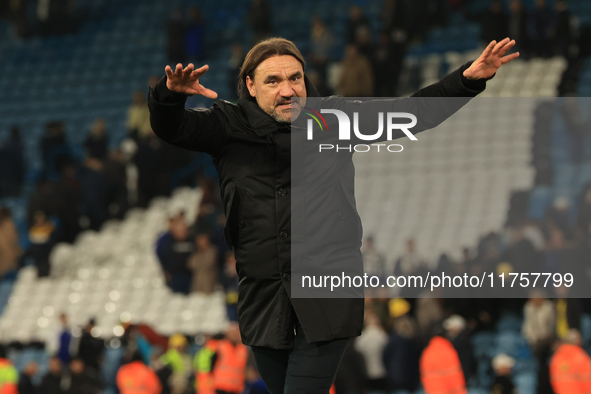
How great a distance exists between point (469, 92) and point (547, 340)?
6.08m

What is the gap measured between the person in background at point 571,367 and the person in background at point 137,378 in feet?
13.9

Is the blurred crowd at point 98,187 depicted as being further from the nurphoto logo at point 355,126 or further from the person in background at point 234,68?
the nurphoto logo at point 355,126

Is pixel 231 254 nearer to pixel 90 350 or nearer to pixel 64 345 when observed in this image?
pixel 90 350

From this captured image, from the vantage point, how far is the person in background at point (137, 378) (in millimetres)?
9266

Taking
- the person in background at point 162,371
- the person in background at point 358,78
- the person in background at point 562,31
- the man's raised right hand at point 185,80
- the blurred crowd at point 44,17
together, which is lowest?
the person in background at point 162,371

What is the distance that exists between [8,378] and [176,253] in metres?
2.52

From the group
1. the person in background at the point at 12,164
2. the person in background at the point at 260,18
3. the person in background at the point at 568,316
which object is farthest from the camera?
the person in background at the point at 260,18

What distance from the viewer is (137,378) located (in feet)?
30.5

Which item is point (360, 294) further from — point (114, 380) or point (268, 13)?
point (268, 13)

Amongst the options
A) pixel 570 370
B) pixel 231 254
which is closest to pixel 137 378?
pixel 231 254

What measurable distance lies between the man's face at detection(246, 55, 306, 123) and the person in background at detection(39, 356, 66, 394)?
26.0 ft

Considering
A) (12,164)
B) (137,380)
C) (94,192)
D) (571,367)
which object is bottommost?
(137,380)

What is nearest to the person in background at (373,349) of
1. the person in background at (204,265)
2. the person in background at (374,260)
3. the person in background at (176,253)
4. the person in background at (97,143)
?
the person in background at (204,265)

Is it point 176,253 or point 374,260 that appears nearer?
point 374,260
